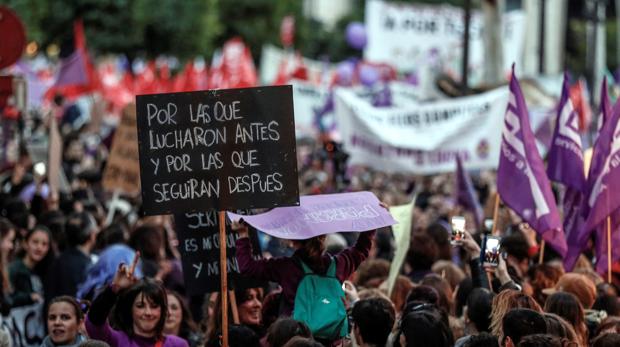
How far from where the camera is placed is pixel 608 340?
22.5 feet

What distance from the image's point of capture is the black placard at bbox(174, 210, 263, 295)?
8336mm

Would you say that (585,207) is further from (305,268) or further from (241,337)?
(241,337)

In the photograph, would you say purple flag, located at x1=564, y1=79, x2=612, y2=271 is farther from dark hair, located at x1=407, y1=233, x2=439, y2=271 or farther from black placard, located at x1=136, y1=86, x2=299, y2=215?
black placard, located at x1=136, y1=86, x2=299, y2=215

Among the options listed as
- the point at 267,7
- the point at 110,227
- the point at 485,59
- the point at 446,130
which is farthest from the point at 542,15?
the point at 267,7

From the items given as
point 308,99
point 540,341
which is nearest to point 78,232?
point 540,341

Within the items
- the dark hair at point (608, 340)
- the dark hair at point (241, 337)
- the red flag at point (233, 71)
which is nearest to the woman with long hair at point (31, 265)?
the dark hair at point (241, 337)

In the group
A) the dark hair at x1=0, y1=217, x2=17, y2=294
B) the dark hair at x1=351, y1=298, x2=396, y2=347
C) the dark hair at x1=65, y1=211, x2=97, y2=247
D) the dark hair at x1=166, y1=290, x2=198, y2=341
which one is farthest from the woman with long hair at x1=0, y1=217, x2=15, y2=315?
Result: the dark hair at x1=351, y1=298, x2=396, y2=347

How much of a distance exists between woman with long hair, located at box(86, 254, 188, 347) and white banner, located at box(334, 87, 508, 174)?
823cm

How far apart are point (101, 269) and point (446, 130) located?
6.80m

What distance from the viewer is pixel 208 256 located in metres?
8.46

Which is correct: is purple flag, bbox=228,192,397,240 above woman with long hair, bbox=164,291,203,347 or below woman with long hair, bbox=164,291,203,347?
above

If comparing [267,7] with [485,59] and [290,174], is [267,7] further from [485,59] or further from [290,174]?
[290,174]

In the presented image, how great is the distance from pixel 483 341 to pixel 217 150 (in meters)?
1.54

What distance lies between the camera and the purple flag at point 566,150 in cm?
1006
